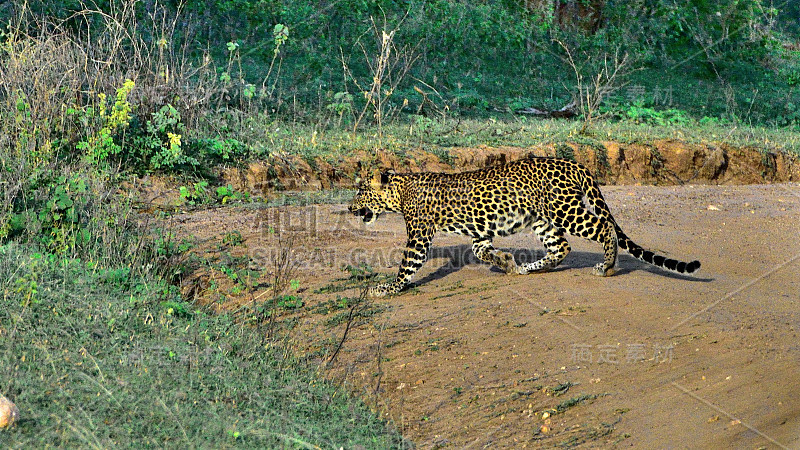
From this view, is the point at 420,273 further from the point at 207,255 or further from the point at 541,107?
the point at 541,107

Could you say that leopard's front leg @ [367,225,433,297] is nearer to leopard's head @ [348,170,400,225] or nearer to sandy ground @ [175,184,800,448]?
sandy ground @ [175,184,800,448]

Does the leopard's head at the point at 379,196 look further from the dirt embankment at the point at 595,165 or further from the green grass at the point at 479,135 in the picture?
the green grass at the point at 479,135

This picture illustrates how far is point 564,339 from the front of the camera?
23.2ft

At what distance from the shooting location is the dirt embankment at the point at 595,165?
12383 millimetres

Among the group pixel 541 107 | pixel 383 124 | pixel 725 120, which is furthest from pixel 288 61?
pixel 725 120

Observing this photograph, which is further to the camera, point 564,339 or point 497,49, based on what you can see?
point 497,49

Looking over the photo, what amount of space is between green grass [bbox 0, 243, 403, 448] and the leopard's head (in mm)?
2406

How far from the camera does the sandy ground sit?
5.81 metres

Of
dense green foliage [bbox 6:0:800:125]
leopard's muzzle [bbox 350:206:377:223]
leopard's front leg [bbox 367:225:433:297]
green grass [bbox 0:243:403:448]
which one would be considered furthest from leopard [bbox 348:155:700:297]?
dense green foliage [bbox 6:0:800:125]

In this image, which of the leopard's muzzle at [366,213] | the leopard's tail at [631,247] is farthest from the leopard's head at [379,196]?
the leopard's tail at [631,247]

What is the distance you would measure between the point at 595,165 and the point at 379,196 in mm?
5941

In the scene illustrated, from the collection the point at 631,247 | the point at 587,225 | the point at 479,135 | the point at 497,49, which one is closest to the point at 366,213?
the point at 587,225

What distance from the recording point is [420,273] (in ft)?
30.8

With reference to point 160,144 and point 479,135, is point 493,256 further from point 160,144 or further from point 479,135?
point 479,135
